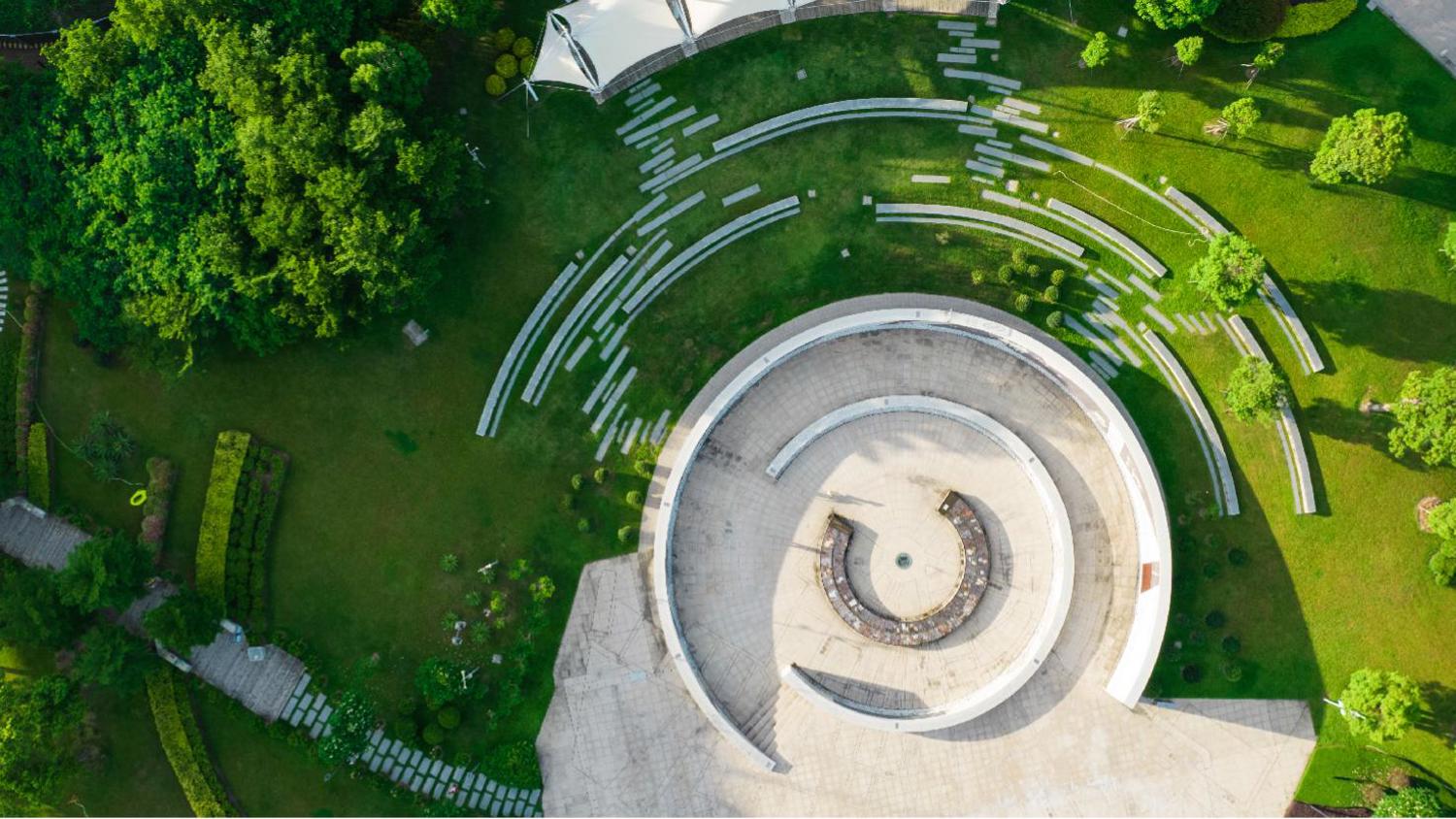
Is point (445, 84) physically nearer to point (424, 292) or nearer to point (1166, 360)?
point (424, 292)

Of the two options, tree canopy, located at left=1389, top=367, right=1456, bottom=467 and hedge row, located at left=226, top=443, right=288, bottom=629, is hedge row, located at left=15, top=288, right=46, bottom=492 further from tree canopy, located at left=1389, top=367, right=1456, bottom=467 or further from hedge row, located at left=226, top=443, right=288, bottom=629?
tree canopy, located at left=1389, top=367, right=1456, bottom=467

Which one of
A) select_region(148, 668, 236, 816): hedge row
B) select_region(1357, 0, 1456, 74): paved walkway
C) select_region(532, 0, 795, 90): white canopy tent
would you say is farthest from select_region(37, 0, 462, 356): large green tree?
select_region(1357, 0, 1456, 74): paved walkway

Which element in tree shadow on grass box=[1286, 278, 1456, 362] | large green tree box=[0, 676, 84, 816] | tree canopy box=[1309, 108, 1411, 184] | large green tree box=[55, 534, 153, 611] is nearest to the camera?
large green tree box=[0, 676, 84, 816]

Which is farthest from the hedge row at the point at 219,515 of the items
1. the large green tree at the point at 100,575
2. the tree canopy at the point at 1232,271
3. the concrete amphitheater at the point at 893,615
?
the tree canopy at the point at 1232,271

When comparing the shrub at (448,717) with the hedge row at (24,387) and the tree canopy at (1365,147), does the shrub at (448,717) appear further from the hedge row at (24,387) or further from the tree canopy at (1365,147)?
the tree canopy at (1365,147)

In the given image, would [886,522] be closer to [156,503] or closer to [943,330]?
[943,330]

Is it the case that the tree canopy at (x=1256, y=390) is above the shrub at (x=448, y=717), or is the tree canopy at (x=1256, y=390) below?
above
